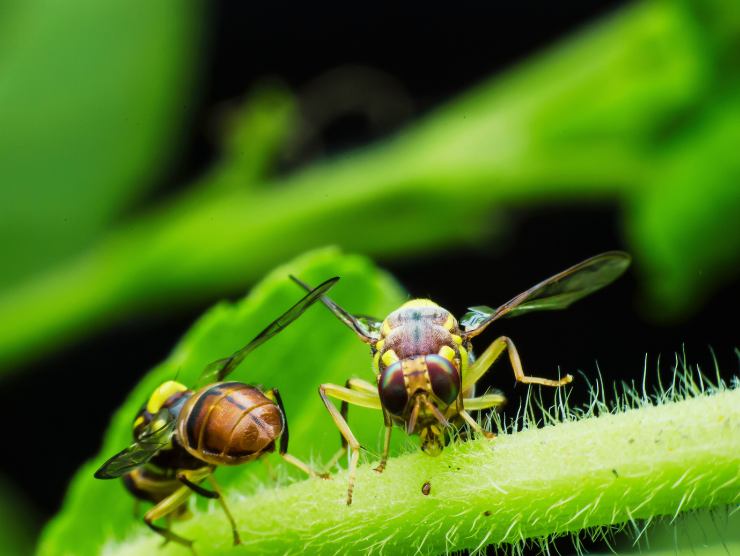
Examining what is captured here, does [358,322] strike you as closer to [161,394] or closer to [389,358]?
[389,358]

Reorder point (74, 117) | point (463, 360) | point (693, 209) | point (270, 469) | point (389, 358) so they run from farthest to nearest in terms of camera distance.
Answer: point (74, 117) < point (693, 209) < point (270, 469) < point (463, 360) < point (389, 358)

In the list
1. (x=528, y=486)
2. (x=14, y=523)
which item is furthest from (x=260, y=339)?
(x=14, y=523)

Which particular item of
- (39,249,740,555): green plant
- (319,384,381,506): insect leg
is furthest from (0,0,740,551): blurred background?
(39,249,740,555): green plant

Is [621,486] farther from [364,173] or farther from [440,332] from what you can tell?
[364,173]

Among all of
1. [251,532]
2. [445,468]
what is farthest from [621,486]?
[251,532]

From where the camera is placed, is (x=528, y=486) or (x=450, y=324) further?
(x=450, y=324)

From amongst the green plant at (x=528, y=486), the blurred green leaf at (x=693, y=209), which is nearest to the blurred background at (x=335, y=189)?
the blurred green leaf at (x=693, y=209)
